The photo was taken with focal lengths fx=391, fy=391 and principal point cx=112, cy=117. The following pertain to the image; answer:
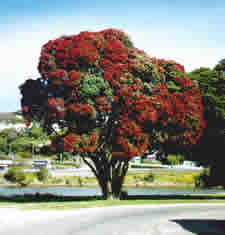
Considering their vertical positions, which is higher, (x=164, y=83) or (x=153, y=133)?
(x=164, y=83)

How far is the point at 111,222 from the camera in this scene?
16953mm

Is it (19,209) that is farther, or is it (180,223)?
(19,209)

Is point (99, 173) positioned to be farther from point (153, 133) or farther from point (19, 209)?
point (19, 209)

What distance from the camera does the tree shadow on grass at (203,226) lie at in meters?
14.6

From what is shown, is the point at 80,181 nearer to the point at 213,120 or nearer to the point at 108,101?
the point at 213,120

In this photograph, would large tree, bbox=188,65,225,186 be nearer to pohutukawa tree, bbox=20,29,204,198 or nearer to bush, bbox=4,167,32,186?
pohutukawa tree, bbox=20,29,204,198

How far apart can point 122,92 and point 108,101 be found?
108cm

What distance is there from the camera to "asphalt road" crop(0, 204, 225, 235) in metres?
14.4

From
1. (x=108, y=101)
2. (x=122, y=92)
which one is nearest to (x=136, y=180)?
(x=108, y=101)

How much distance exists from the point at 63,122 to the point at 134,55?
6.62 metres

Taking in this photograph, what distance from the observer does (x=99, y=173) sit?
93.0 feet

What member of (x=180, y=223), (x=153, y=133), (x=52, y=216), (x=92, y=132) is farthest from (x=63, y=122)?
(x=180, y=223)

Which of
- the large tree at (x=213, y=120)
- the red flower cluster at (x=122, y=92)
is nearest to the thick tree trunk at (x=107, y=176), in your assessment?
the red flower cluster at (x=122, y=92)

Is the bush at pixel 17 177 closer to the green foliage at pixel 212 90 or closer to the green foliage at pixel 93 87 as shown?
the green foliage at pixel 212 90
